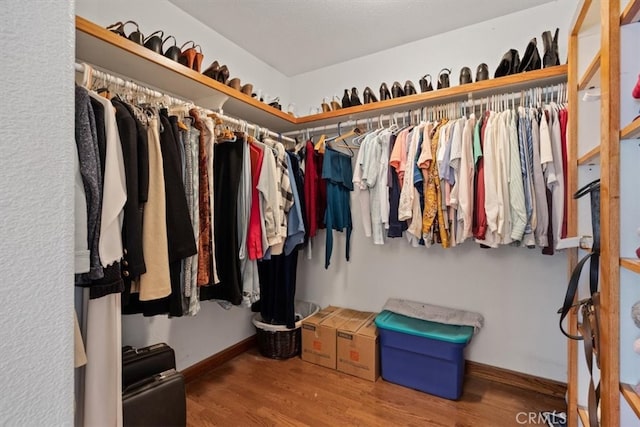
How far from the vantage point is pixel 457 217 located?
166 cm

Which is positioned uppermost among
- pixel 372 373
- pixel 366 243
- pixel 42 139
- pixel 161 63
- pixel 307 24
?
pixel 307 24

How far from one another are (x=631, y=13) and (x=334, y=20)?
63.5 inches

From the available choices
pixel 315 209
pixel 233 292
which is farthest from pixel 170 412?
pixel 315 209

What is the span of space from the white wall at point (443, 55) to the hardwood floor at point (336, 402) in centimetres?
202

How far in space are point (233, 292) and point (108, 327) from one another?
54 centimetres

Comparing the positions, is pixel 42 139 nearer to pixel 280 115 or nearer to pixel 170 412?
pixel 170 412

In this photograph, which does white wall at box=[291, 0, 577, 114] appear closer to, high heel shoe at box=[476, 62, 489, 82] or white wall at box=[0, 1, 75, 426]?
high heel shoe at box=[476, 62, 489, 82]

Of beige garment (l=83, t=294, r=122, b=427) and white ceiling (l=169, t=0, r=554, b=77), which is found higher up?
white ceiling (l=169, t=0, r=554, b=77)

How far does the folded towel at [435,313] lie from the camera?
6.36 ft

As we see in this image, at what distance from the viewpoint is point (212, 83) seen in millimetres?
1619

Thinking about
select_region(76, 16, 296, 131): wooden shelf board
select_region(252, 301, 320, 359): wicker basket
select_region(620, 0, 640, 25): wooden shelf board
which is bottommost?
select_region(252, 301, 320, 359): wicker basket

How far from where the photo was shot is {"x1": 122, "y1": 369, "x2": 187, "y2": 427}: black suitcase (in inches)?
48.8

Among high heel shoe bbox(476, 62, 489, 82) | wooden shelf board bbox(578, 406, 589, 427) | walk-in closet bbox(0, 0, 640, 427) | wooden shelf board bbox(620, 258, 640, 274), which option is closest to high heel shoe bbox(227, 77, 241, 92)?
walk-in closet bbox(0, 0, 640, 427)

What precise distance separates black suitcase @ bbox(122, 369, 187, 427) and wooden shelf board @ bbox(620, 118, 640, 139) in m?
1.83
